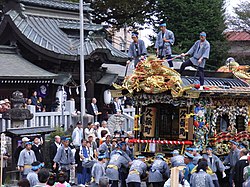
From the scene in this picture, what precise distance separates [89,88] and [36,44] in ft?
12.0

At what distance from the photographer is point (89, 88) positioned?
88.4 feet

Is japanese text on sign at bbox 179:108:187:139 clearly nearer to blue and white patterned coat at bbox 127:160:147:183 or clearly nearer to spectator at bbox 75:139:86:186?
blue and white patterned coat at bbox 127:160:147:183

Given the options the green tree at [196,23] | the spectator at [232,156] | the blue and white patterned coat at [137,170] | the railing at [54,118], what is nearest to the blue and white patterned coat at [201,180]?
the blue and white patterned coat at [137,170]

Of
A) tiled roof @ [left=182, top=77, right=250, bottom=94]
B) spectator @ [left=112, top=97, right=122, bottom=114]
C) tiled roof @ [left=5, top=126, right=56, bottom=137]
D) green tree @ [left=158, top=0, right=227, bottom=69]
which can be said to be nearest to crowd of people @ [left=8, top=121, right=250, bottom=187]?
tiled roof @ [left=5, top=126, right=56, bottom=137]

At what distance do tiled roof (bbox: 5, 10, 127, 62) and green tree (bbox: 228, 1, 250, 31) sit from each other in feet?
46.1

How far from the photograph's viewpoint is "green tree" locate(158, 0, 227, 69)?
115 ft

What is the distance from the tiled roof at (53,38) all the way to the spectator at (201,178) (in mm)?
13368

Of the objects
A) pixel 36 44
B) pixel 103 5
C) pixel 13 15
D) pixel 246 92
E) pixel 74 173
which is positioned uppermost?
pixel 103 5

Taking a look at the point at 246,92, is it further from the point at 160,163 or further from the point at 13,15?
the point at 13,15

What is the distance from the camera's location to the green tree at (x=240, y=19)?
38.9 metres

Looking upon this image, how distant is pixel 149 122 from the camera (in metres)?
16.2

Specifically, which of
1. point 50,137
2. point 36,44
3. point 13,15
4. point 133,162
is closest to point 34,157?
point 133,162

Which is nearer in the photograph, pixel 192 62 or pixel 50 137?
pixel 192 62

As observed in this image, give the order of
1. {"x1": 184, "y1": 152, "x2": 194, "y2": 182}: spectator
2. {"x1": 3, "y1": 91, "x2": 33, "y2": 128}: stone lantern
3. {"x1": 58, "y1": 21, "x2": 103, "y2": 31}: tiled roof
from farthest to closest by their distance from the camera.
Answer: {"x1": 58, "y1": 21, "x2": 103, "y2": 31}: tiled roof < {"x1": 3, "y1": 91, "x2": 33, "y2": 128}: stone lantern < {"x1": 184, "y1": 152, "x2": 194, "y2": 182}: spectator
